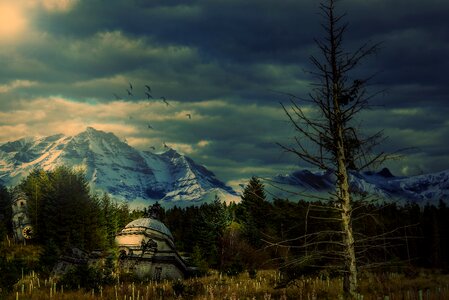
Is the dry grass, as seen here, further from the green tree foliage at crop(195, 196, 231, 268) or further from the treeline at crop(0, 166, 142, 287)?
the green tree foliage at crop(195, 196, 231, 268)

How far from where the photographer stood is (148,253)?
5369 cm

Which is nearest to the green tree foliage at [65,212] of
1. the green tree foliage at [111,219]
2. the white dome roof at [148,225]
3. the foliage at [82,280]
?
the green tree foliage at [111,219]

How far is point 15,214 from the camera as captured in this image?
83812 millimetres

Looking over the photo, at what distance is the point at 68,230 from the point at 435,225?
2535 inches

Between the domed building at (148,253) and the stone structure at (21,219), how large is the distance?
3032cm

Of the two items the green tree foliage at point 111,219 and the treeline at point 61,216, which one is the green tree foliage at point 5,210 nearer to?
the treeline at point 61,216

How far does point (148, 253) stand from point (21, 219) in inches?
1543

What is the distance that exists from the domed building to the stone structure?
3032cm

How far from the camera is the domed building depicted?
52.4 m

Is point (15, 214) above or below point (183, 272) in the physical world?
above

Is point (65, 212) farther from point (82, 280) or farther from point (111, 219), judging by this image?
point (82, 280)

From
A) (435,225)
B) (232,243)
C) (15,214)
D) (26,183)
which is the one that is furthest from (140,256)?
(435,225)

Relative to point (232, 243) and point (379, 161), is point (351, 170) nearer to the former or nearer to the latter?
point (379, 161)

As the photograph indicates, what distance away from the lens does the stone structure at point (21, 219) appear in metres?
80.4
